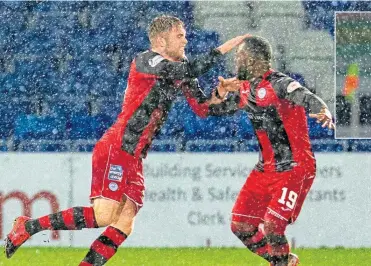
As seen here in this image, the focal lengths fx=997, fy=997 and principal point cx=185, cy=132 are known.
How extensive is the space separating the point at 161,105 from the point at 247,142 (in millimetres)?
4253

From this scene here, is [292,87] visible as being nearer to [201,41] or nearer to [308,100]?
[308,100]

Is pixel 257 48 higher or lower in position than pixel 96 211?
higher

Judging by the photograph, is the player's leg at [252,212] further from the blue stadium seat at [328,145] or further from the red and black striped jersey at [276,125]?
the blue stadium seat at [328,145]

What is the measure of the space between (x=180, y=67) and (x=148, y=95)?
28 centimetres

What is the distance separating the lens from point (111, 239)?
19.2 feet

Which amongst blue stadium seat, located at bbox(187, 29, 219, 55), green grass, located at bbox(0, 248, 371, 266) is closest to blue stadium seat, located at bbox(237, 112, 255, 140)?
blue stadium seat, located at bbox(187, 29, 219, 55)

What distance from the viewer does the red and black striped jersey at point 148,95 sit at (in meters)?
5.95

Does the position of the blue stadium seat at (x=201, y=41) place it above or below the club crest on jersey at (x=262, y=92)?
above

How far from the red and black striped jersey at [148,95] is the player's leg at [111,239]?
346 mm

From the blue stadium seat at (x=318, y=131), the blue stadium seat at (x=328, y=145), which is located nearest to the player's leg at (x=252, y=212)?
the blue stadium seat at (x=328, y=145)

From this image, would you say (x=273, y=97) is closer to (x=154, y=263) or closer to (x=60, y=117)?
(x=154, y=263)

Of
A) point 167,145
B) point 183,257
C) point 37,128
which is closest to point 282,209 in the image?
point 183,257

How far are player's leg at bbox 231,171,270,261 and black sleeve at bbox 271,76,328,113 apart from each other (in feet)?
1.99

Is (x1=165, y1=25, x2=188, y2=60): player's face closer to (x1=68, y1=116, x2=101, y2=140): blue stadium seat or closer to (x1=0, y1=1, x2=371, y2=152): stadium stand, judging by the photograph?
(x1=0, y1=1, x2=371, y2=152): stadium stand
